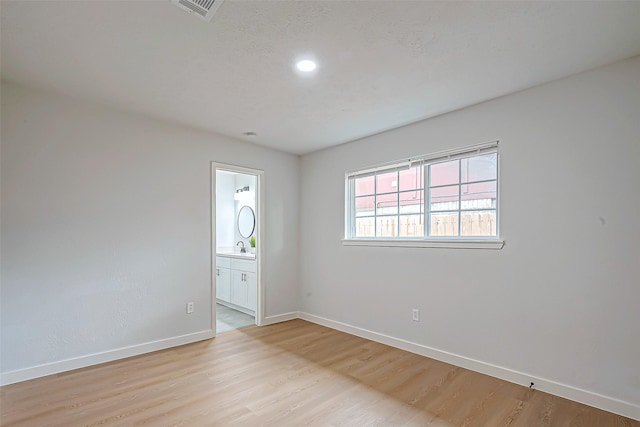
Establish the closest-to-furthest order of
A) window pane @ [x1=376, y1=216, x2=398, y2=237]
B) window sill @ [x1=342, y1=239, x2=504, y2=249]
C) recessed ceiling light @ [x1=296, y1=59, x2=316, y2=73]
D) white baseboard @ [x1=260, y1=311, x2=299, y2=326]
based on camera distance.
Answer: recessed ceiling light @ [x1=296, y1=59, x2=316, y2=73] < window sill @ [x1=342, y1=239, x2=504, y2=249] < window pane @ [x1=376, y1=216, x2=398, y2=237] < white baseboard @ [x1=260, y1=311, x2=299, y2=326]

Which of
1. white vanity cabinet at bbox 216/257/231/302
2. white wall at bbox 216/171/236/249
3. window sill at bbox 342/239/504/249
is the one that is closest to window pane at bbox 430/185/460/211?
window sill at bbox 342/239/504/249

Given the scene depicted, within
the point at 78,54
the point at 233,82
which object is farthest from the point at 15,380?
the point at 233,82

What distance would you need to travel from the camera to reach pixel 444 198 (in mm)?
3160

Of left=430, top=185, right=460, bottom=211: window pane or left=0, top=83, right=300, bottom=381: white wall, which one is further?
left=430, top=185, right=460, bottom=211: window pane

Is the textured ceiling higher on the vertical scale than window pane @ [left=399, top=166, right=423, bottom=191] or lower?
higher

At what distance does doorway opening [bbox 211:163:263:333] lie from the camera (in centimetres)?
411

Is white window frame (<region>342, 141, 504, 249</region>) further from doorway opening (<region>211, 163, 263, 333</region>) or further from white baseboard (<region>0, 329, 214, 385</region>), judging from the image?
white baseboard (<region>0, 329, 214, 385</region>)

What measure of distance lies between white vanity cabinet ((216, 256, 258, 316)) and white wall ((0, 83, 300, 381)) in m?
0.87

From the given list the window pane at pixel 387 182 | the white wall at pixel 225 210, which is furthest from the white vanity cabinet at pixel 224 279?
the window pane at pixel 387 182

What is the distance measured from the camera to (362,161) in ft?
12.8

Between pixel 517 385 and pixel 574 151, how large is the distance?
194 cm

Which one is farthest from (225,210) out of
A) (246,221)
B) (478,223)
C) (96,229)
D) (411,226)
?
(478,223)

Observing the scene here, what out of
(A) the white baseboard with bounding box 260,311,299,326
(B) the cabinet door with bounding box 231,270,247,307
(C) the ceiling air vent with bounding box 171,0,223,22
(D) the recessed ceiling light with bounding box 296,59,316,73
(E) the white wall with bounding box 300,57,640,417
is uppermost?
(C) the ceiling air vent with bounding box 171,0,223,22

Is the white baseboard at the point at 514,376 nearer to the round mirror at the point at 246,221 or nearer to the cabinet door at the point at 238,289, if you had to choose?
the cabinet door at the point at 238,289
